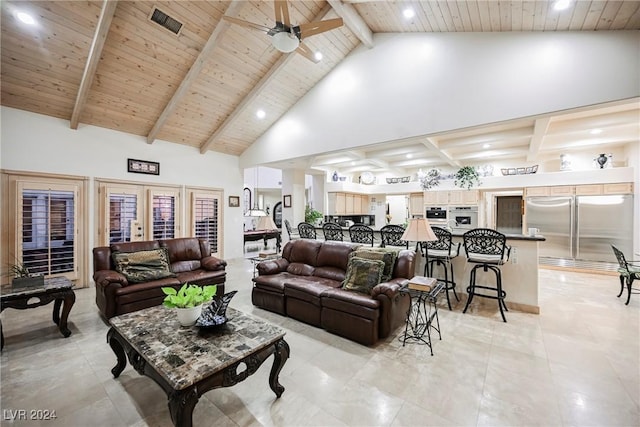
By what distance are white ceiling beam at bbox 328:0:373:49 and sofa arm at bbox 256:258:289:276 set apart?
12.3 feet

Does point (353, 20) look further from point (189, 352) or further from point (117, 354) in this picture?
point (117, 354)

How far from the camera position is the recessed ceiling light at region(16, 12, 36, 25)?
3264mm

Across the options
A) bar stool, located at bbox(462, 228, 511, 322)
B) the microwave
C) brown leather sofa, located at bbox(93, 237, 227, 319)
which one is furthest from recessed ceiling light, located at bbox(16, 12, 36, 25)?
the microwave

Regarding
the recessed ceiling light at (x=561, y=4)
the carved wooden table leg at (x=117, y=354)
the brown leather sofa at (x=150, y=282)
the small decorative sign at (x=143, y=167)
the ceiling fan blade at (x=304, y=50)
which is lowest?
the carved wooden table leg at (x=117, y=354)

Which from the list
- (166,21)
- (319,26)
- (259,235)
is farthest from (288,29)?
(259,235)

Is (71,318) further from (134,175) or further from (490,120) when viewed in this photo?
(490,120)

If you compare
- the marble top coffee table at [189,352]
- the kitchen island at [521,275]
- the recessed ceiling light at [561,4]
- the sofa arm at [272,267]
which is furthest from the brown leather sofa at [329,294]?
the recessed ceiling light at [561,4]

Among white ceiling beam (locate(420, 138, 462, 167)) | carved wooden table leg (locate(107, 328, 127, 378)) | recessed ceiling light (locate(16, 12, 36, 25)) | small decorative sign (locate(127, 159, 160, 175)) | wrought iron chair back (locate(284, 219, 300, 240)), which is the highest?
recessed ceiling light (locate(16, 12, 36, 25))

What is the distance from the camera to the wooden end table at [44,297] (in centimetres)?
273

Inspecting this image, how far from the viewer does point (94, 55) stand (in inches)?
149

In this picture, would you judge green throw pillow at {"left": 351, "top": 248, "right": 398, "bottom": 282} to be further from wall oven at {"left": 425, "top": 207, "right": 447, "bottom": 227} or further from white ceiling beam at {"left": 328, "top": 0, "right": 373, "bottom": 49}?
wall oven at {"left": 425, "top": 207, "right": 447, "bottom": 227}

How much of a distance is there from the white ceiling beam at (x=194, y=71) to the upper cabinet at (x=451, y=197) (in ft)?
21.9

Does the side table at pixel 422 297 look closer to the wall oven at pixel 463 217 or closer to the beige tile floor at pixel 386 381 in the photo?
the beige tile floor at pixel 386 381

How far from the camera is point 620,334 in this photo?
10.1 feet
